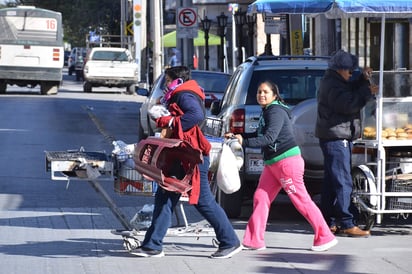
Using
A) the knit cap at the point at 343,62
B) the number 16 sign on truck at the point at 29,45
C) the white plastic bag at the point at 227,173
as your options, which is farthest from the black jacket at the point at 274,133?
the number 16 sign on truck at the point at 29,45

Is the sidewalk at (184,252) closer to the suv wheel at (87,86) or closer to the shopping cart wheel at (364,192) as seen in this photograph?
the shopping cart wheel at (364,192)

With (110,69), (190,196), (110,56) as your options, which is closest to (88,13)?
(110,56)

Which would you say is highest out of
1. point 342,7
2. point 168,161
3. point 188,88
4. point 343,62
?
point 342,7

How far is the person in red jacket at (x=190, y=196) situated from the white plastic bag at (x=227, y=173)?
0.13 meters

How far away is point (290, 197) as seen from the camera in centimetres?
990

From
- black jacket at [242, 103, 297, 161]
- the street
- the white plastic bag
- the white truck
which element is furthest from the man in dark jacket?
the white truck

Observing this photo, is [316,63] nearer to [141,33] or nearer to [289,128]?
[289,128]

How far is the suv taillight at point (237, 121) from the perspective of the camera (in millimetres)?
11867

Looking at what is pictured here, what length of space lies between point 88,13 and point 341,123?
58.0m

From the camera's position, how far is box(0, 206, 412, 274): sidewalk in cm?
915

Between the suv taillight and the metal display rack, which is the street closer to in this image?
the metal display rack

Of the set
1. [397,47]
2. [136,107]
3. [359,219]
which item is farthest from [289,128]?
[136,107]

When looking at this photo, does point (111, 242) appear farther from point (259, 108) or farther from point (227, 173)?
point (259, 108)

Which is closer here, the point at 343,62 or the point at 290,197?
the point at 290,197
